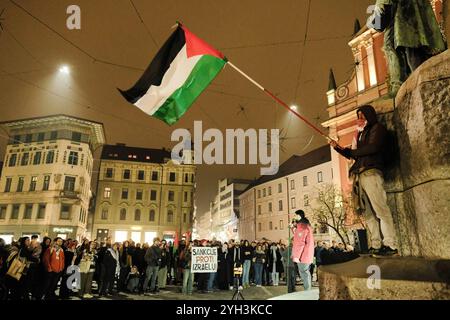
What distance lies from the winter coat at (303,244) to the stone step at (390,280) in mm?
5055

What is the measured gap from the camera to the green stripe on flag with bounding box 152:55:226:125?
20.1 ft

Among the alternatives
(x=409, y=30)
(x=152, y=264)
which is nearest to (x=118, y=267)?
(x=152, y=264)

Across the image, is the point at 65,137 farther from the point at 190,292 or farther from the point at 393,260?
the point at 393,260

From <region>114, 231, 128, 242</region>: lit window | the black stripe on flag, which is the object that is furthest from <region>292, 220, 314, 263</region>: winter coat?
<region>114, 231, 128, 242</region>: lit window

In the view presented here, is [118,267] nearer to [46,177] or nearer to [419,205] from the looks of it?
[419,205]

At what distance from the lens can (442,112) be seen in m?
3.00

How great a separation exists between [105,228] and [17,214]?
13.9 metres

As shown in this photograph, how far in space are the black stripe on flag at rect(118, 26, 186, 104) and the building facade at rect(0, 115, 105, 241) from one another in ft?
128

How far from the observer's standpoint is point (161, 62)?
6375 mm

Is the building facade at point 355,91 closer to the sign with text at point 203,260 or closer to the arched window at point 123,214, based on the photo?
the sign with text at point 203,260

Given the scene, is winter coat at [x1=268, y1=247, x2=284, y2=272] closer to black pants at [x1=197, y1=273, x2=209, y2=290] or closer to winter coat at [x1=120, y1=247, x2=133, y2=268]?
black pants at [x1=197, y1=273, x2=209, y2=290]

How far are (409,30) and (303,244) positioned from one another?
5.60 meters
